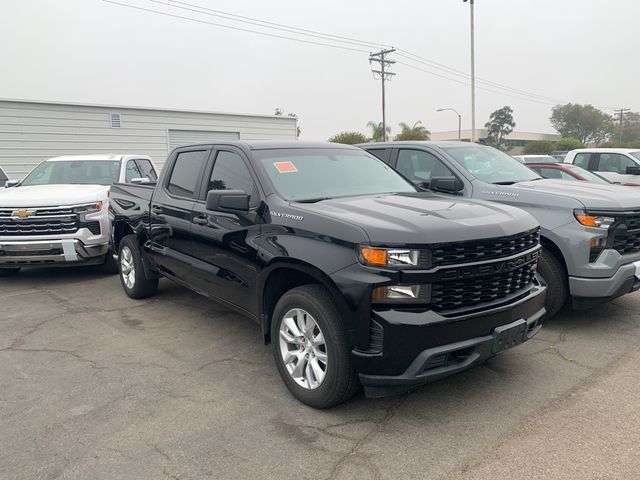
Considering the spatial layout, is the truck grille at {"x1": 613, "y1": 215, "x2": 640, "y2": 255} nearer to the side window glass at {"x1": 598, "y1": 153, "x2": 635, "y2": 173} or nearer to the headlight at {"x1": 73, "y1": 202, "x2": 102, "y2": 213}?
the headlight at {"x1": 73, "y1": 202, "x2": 102, "y2": 213}

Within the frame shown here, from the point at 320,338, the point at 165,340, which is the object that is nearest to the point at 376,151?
the point at 165,340

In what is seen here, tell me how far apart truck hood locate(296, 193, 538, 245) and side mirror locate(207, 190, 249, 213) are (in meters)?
0.43

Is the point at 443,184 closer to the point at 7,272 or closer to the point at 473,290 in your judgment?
the point at 473,290

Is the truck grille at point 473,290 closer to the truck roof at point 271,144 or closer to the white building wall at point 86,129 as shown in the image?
the truck roof at point 271,144

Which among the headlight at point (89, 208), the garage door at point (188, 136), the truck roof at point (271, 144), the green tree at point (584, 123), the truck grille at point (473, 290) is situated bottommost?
the truck grille at point (473, 290)

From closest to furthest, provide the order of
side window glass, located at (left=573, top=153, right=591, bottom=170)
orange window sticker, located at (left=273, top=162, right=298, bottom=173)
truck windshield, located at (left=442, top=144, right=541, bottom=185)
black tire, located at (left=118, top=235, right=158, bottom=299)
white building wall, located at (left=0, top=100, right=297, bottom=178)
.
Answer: orange window sticker, located at (left=273, top=162, right=298, bottom=173) < truck windshield, located at (left=442, top=144, right=541, bottom=185) < black tire, located at (left=118, top=235, right=158, bottom=299) < side window glass, located at (left=573, top=153, right=591, bottom=170) < white building wall, located at (left=0, top=100, right=297, bottom=178)

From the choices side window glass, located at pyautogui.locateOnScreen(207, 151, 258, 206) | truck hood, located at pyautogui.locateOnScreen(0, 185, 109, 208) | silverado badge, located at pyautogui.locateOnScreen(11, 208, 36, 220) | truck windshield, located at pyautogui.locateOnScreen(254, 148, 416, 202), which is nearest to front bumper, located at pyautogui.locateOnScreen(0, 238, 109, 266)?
silverado badge, located at pyautogui.locateOnScreen(11, 208, 36, 220)

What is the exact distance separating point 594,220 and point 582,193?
0.43 meters

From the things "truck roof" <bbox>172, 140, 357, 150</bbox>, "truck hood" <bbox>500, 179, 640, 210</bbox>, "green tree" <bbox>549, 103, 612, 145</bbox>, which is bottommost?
"truck hood" <bbox>500, 179, 640, 210</bbox>

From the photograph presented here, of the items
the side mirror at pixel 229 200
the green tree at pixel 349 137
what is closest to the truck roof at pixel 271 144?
the side mirror at pixel 229 200

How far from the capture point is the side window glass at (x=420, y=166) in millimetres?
6125

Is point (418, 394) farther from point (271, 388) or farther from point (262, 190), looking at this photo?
point (262, 190)

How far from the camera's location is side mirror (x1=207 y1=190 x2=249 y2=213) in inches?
149

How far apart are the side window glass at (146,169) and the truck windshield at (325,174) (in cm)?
581
